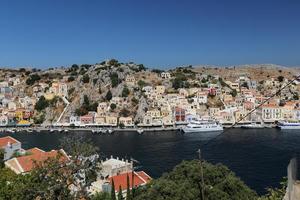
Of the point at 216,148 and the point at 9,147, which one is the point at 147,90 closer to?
the point at 216,148

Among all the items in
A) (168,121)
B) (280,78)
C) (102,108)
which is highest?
(280,78)

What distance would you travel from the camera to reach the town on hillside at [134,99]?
193 ft

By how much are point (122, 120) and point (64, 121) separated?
9.42 m

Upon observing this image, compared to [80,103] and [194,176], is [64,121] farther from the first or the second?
[194,176]

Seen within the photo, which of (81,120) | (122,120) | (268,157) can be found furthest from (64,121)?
(268,157)

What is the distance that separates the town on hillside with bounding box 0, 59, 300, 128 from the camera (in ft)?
193

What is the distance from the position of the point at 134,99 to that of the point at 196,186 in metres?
49.1

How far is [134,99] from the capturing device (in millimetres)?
63031

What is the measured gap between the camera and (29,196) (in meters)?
11.6

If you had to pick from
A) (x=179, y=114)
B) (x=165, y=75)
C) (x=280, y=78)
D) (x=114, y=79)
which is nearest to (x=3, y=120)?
(x=114, y=79)

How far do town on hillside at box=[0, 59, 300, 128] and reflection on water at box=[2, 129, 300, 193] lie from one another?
22.7ft

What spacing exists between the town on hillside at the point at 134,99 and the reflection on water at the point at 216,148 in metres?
6.93

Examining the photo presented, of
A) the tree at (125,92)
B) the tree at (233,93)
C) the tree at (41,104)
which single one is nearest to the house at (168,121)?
the tree at (125,92)

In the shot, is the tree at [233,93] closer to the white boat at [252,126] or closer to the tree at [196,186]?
the white boat at [252,126]
